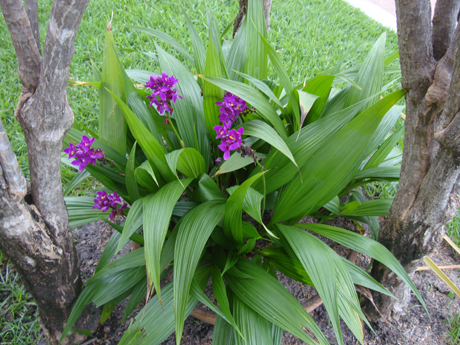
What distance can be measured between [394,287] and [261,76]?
1002 mm

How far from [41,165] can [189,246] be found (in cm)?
46

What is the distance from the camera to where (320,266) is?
914 mm

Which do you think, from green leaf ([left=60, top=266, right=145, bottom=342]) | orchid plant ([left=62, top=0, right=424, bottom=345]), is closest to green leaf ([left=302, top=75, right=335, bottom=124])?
orchid plant ([left=62, top=0, right=424, bottom=345])

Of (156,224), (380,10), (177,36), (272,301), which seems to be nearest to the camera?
(156,224)

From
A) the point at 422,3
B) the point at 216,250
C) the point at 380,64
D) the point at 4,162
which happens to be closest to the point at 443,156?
the point at 422,3

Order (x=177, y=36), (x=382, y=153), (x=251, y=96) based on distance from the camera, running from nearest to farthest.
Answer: (x=251, y=96) < (x=382, y=153) < (x=177, y=36)

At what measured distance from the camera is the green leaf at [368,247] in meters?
1.00

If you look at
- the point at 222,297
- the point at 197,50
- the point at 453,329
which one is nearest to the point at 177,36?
the point at 197,50

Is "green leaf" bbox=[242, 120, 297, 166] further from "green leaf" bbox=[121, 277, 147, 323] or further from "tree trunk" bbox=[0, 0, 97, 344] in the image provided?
"green leaf" bbox=[121, 277, 147, 323]

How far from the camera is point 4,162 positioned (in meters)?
0.80

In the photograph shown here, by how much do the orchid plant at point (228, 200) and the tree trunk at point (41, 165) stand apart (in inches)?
3.5

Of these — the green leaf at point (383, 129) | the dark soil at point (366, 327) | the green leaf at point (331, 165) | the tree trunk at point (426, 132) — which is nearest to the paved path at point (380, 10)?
the green leaf at point (383, 129)

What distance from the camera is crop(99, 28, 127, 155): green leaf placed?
113 centimetres

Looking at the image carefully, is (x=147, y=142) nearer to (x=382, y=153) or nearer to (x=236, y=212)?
(x=236, y=212)
